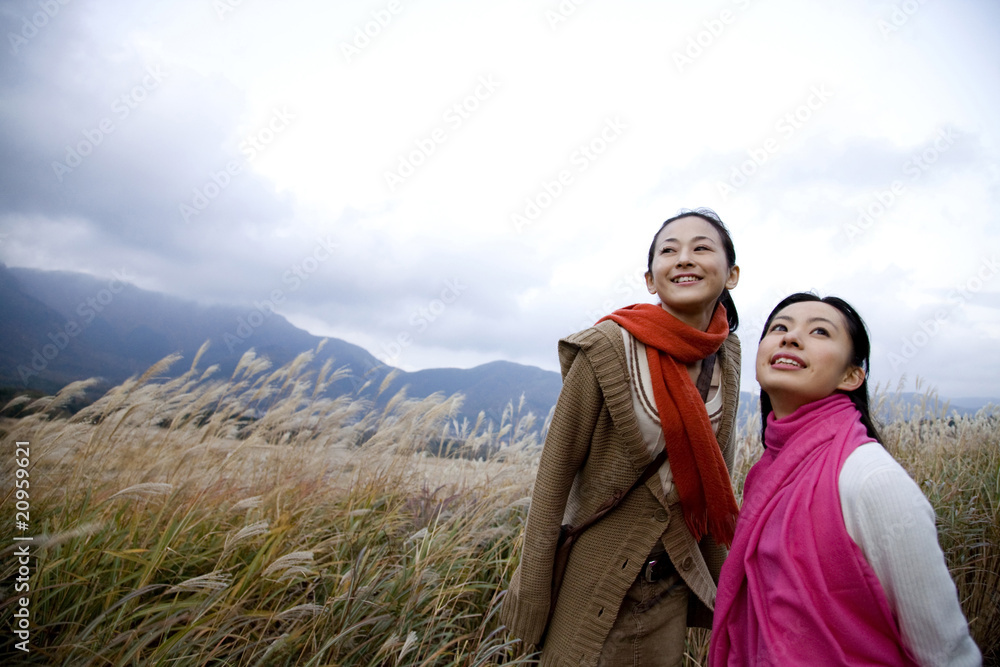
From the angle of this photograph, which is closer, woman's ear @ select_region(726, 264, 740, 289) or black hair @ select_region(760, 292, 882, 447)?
black hair @ select_region(760, 292, 882, 447)

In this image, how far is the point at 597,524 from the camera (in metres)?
1.47

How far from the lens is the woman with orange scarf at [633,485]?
4.56 ft

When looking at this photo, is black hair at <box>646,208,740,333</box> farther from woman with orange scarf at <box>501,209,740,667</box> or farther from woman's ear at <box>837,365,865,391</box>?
woman's ear at <box>837,365,865,391</box>

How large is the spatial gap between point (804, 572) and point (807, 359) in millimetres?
505

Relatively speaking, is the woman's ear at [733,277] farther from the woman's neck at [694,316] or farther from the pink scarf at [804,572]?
the pink scarf at [804,572]

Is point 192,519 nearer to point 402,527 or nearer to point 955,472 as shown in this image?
point 402,527

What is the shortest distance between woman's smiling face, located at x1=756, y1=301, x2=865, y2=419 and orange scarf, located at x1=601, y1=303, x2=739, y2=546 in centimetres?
20

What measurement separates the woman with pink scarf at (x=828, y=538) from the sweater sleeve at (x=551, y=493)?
45 cm

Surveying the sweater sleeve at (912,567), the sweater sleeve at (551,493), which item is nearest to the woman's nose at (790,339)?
the sweater sleeve at (912,567)

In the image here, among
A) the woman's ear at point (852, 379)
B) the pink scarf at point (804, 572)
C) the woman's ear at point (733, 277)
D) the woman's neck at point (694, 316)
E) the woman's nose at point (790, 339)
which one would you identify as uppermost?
the woman's ear at point (733, 277)

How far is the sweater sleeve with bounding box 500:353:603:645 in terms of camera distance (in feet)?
4.63

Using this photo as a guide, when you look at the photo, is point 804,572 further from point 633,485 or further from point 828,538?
point 633,485

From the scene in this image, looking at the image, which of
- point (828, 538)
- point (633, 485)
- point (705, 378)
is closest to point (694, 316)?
point (705, 378)

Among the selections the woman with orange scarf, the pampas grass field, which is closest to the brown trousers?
the woman with orange scarf
